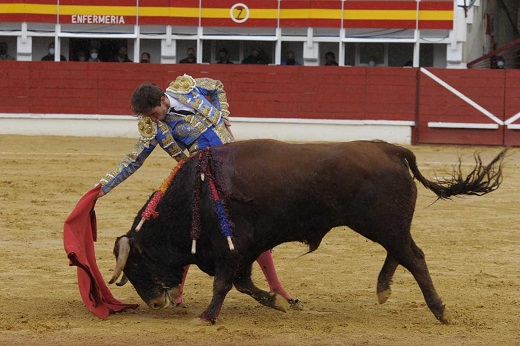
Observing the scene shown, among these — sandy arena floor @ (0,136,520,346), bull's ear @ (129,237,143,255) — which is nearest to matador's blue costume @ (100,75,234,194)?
bull's ear @ (129,237,143,255)

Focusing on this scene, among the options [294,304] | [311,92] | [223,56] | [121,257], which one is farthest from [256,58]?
[121,257]

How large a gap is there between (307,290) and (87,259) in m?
1.10

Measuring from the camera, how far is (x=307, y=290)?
525 centimetres

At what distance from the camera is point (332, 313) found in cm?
472

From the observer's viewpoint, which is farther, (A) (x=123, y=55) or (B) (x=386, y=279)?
(A) (x=123, y=55)

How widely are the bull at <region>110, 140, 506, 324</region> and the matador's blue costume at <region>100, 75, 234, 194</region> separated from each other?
0.82ft

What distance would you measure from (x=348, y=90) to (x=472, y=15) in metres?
4.24

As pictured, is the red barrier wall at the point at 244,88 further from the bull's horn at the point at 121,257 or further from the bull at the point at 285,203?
the bull's horn at the point at 121,257

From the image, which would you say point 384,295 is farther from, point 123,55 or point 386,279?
point 123,55

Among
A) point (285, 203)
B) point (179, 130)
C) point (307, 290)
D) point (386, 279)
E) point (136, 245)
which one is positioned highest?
point (179, 130)

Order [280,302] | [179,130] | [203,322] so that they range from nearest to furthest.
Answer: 1. [203,322]
2. [280,302]
3. [179,130]

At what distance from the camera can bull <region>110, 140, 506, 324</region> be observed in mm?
4461

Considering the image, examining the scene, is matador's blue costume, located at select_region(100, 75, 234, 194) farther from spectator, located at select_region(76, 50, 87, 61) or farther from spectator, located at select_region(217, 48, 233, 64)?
spectator, located at select_region(76, 50, 87, 61)

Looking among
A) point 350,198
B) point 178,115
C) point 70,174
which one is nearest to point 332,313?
point 350,198
